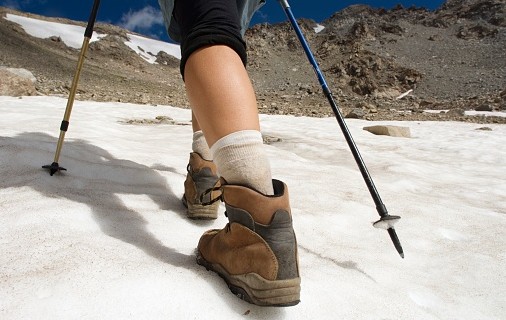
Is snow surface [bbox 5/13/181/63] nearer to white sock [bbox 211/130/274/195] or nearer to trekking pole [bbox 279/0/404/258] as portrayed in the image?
trekking pole [bbox 279/0/404/258]

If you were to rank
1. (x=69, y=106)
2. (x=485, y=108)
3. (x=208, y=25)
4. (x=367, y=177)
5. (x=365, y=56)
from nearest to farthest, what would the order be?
(x=208, y=25) < (x=367, y=177) < (x=69, y=106) < (x=485, y=108) < (x=365, y=56)

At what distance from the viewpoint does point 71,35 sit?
4528cm

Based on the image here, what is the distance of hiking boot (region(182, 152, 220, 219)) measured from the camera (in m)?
1.90

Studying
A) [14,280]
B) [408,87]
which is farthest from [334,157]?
[408,87]

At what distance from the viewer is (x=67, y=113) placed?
7.30 feet

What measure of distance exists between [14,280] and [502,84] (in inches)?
1769

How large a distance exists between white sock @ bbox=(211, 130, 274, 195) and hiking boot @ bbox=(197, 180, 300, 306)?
0.04 m

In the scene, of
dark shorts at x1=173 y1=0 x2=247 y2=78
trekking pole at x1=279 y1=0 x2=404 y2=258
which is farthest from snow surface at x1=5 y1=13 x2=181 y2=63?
dark shorts at x1=173 y1=0 x2=247 y2=78

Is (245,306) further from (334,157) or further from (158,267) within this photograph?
(334,157)

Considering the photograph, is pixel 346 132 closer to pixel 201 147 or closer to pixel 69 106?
pixel 201 147

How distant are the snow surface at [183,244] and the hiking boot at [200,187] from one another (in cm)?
7

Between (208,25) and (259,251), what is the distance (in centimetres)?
82

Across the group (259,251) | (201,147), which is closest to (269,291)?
(259,251)

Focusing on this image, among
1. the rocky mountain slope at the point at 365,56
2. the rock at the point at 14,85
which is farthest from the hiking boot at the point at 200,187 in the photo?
the rocky mountain slope at the point at 365,56
